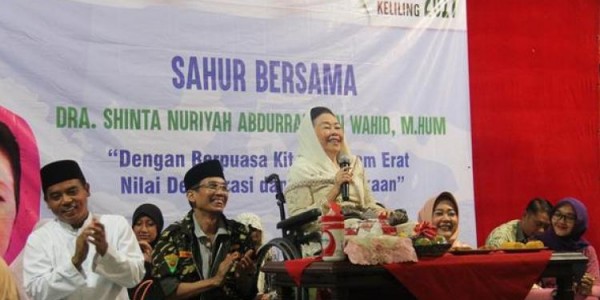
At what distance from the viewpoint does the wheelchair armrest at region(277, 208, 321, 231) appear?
351cm

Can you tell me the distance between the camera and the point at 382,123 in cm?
523

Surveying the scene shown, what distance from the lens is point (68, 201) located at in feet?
10.9

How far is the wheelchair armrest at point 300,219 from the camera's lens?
11.5 feet

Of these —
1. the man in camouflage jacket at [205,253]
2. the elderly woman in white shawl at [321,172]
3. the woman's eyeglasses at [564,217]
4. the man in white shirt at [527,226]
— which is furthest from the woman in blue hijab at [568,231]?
the man in camouflage jacket at [205,253]

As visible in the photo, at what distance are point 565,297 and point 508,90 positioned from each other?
260 cm

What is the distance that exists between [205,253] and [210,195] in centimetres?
27

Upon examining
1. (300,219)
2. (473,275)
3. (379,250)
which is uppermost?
(300,219)

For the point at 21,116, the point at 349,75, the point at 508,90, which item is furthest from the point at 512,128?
the point at 21,116

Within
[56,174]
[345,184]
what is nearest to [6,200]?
[56,174]

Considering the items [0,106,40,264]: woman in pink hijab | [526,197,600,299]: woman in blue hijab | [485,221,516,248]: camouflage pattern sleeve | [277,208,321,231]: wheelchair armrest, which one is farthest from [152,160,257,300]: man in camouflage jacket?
[526,197,600,299]: woman in blue hijab

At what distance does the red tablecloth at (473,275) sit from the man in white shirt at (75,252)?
109cm

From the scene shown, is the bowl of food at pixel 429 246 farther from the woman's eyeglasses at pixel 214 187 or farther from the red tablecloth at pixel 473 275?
the woman's eyeglasses at pixel 214 187

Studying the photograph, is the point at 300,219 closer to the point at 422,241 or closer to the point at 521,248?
the point at 422,241

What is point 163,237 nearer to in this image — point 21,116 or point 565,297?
point 21,116
